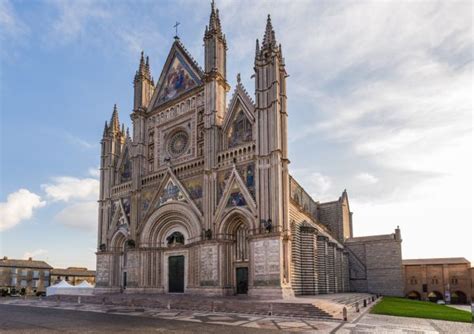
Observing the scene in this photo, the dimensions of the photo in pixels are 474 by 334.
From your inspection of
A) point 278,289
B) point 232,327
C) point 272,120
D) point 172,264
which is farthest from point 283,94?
point 232,327

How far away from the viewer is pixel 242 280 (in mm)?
31344

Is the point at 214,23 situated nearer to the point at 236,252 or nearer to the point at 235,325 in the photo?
the point at 236,252

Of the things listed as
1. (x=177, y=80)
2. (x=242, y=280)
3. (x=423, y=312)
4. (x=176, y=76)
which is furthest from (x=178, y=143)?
(x=423, y=312)

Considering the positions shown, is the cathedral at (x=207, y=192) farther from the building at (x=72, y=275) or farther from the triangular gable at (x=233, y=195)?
the building at (x=72, y=275)

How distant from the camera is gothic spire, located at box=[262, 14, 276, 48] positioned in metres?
33.1

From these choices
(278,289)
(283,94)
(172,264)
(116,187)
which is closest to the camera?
(278,289)

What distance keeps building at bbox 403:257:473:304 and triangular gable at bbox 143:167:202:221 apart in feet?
148

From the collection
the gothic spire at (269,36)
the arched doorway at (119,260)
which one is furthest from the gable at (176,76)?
the arched doorway at (119,260)

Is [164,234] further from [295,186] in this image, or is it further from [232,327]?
[232,327]

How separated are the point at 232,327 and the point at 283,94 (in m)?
20.2

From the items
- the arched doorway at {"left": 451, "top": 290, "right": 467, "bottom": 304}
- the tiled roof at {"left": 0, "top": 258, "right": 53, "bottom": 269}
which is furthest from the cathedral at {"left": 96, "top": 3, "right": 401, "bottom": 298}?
the tiled roof at {"left": 0, "top": 258, "right": 53, "bottom": 269}

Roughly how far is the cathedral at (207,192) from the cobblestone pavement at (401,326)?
8228 mm

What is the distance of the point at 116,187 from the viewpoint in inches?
1703

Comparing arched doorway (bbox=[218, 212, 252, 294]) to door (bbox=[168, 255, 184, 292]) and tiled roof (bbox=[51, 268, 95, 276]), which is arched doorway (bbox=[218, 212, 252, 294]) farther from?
tiled roof (bbox=[51, 268, 95, 276])
